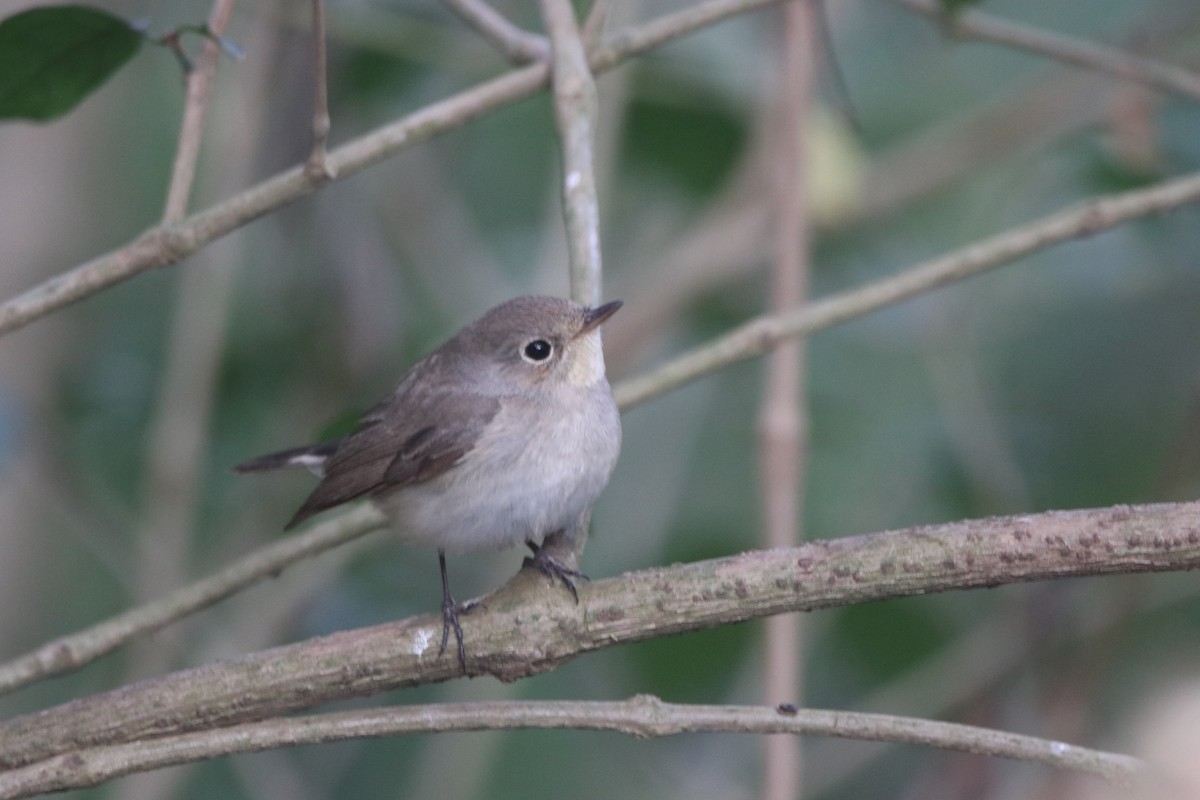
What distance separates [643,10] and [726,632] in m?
2.85

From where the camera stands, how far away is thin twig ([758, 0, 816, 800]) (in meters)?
3.47

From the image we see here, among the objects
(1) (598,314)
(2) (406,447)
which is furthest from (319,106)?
(2) (406,447)

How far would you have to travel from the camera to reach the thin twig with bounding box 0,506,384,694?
2.96 m

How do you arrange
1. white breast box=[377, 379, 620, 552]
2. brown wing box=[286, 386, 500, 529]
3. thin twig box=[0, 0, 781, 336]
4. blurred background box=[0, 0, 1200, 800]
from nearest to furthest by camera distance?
thin twig box=[0, 0, 781, 336]
white breast box=[377, 379, 620, 552]
brown wing box=[286, 386, 500, 529]
blurred background box=[0, 0, 1200, 800]

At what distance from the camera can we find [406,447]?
3656 millimetres

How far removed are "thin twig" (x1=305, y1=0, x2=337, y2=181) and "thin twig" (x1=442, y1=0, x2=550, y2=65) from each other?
0.79 metres

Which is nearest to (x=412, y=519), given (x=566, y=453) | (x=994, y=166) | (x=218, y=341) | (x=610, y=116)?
(x=566, y=453)

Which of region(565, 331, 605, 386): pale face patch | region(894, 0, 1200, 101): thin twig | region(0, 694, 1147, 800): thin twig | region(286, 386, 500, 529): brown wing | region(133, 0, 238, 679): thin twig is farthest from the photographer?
region(133, 0, 238, 679): thin twig

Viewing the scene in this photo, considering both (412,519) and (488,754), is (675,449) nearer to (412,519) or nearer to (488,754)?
(488,754)

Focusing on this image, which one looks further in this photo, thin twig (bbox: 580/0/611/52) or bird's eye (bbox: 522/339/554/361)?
bird's eye (bbox: 522/339/554/361)

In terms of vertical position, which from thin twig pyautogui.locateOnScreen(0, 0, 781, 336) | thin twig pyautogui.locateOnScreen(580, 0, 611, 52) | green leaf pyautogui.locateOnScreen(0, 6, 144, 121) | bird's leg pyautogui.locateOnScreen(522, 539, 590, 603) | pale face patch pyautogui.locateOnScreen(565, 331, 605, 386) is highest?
thin twig pyautogui.locateOnScreen(580, 0, 611, 52)

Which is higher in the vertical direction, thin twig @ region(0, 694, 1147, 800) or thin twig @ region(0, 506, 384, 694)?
thin twig @ region(0, 506, 384, 694)

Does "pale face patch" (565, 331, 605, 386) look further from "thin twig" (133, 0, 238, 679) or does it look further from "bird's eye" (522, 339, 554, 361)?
"thin twig" (133, 0, 238, 679)

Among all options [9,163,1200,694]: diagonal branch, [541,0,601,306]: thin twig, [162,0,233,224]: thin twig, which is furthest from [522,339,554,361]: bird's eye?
[162,0,233,224]: thin twig
